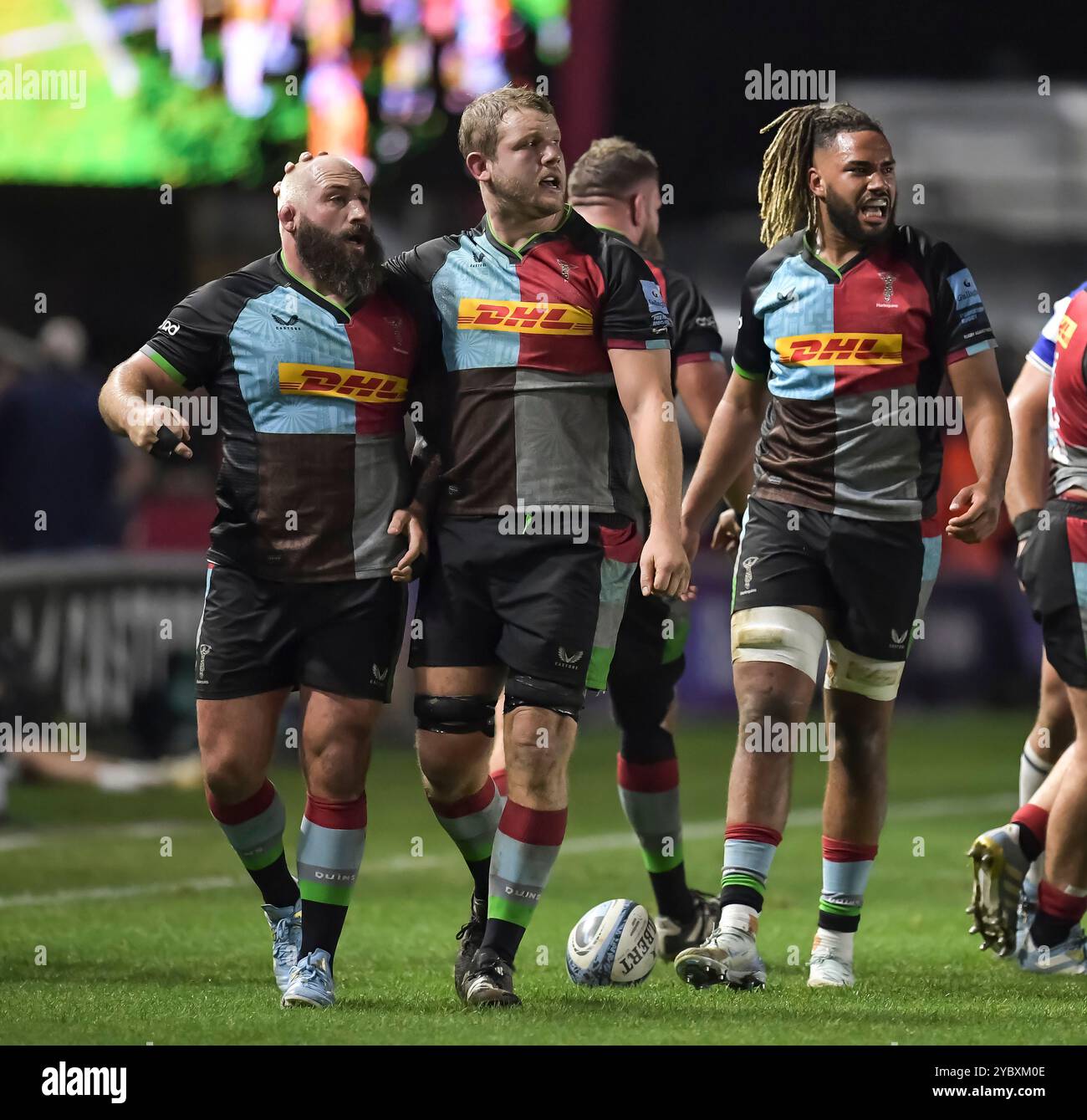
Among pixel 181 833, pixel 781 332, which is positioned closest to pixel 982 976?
pixel 781 332

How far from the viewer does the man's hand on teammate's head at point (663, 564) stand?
18.4ft

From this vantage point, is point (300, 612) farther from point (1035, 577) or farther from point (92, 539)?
point (92, 539)

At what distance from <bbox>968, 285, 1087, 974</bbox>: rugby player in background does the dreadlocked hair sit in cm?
88

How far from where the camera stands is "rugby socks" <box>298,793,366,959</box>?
18.9ft

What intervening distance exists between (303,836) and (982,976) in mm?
2206

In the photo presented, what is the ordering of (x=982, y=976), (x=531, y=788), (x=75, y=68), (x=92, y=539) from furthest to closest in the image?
(x=75, y=68)
(x=92, y=539)
(x=982, y=976)
(x=531, y=788)

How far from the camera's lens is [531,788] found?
18.7 ft

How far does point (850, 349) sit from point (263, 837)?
2.20 metres

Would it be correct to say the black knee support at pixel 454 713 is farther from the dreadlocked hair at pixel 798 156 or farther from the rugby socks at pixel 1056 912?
the rugby socks at pixel 1056 912

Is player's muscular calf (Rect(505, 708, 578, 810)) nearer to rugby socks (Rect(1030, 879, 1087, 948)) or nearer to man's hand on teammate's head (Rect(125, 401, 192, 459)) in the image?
man's hand on teammate's head (Rect(125, 401, 192, 459))

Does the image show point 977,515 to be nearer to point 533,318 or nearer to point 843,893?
point 843,893

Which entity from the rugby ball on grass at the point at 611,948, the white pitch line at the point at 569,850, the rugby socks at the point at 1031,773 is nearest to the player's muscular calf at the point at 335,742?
the rugby ball on grass at the point at 611,948

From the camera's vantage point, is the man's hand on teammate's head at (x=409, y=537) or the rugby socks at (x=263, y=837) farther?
the rugby socks at (x=263, y=837)

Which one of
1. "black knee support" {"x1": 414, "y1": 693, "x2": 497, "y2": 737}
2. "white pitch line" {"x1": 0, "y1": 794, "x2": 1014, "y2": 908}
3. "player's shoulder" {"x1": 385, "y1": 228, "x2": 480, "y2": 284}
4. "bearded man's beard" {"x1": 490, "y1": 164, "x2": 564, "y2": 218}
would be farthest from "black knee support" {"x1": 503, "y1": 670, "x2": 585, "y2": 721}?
"white pitch line" {"x1": 0, "y1": 794, "x2": 1014, "y2": 908}
